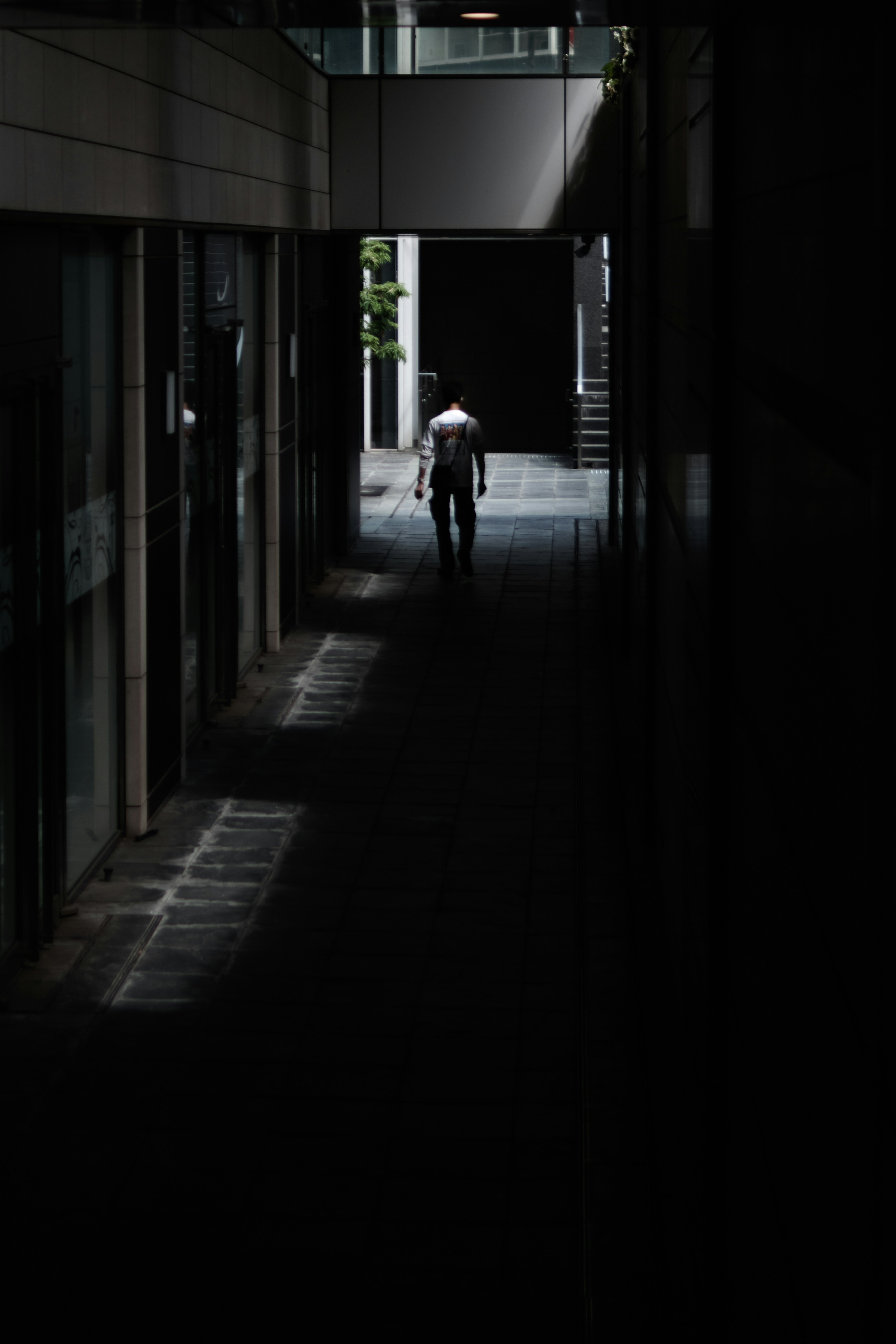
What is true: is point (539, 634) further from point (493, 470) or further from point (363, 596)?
point (493, 470)

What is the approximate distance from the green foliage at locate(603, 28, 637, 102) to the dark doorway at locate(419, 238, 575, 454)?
53.0ft

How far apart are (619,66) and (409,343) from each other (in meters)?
17.4

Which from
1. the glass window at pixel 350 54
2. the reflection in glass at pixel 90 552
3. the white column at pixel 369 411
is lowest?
the reflection in glass at pixel 90 552

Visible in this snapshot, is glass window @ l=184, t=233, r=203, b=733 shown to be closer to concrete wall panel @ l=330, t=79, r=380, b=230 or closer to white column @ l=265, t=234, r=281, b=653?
white column @ l=265, t=234, r=281, b=653

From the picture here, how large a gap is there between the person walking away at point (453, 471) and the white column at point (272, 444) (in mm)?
3457

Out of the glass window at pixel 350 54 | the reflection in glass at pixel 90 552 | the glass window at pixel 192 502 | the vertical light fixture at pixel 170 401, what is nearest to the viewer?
the reflection in glass at pixel 90 552

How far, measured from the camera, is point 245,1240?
14.7 feet

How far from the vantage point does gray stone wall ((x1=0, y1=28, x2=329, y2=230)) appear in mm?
5910

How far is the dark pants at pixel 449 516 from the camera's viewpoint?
15.5 metres

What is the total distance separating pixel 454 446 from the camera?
15.7 meters

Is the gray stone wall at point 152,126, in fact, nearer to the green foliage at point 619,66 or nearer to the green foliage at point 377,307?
the green foliage at point 619,66

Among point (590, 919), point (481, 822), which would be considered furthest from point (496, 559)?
point (590, 919)

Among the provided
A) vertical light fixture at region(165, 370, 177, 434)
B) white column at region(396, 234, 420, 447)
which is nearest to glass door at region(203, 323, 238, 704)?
vertical light fixture at region(165, 370, 177, 434)

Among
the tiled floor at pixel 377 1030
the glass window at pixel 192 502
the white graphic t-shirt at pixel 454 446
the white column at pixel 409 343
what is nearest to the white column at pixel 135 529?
the tiled floor at pixel 377 1030
